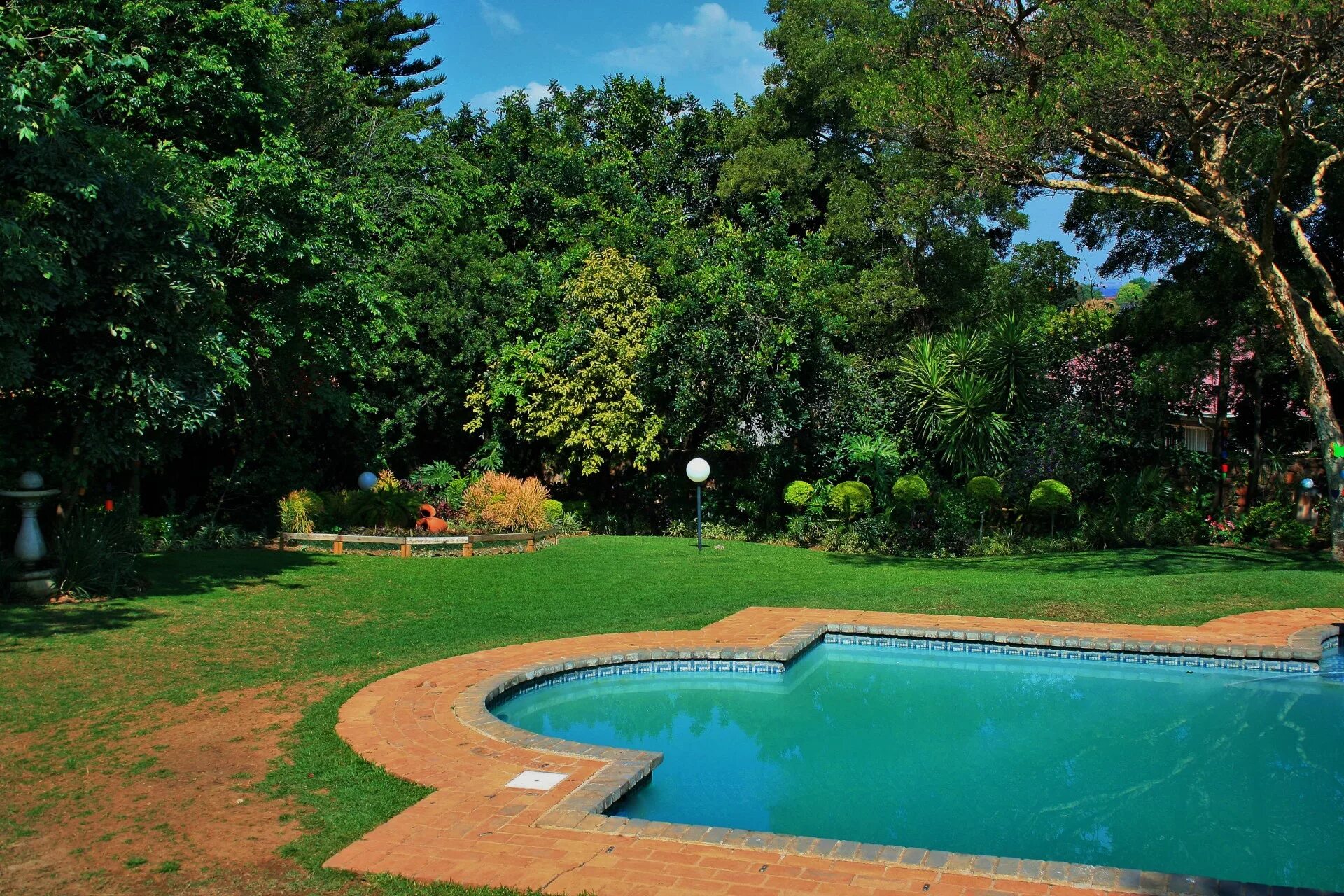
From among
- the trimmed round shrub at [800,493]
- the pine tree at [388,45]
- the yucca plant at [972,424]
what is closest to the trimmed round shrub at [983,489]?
the yucca plant at [972,424]

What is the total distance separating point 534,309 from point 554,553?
6.26m

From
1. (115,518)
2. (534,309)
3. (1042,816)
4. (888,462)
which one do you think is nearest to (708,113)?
(534,309)

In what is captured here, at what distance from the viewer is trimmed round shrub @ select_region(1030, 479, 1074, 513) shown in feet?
55.8

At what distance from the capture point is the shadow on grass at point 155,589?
30.5 ft

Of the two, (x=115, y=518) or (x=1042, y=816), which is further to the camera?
(x=115, y=518)

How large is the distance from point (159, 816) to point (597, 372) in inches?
577

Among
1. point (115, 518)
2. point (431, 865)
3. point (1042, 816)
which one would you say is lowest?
point (1042, 816)

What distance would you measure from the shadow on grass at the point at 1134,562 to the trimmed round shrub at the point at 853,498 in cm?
133

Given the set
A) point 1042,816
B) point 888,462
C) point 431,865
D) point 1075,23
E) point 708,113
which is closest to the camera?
point 431,865

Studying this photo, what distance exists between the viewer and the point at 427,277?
20438 millimetres

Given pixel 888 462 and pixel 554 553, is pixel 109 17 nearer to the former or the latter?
pixel 554 553

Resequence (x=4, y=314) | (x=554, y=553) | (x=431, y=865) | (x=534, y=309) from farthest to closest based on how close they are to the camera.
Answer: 1. (x=534, y=309)
2. (x=554, y=553)
3. (x=4, y=314)
4. (x=431, y=865)

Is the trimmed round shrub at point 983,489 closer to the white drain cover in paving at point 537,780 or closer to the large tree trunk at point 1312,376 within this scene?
the large tree trunk at point 1312,376

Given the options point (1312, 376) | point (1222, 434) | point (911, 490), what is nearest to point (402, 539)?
point (911, 490)
